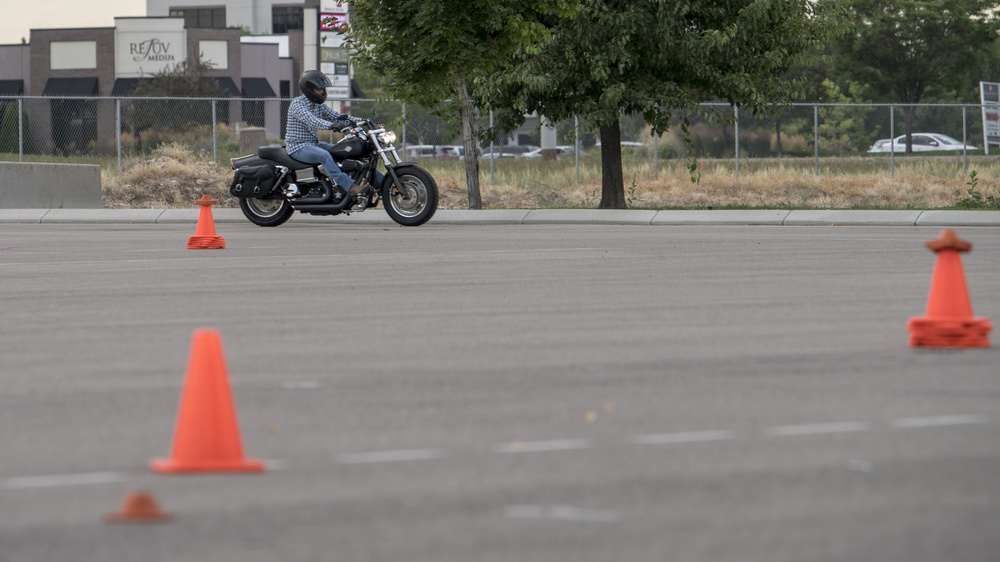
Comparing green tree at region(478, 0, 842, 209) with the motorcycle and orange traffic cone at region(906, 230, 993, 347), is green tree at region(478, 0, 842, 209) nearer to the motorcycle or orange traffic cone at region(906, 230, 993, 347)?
the motorcycle

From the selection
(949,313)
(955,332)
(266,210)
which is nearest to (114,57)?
(266,210)

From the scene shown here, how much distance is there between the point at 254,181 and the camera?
1914 cm

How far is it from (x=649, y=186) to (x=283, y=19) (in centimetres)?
7464

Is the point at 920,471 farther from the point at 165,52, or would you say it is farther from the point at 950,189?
the point at 165,52

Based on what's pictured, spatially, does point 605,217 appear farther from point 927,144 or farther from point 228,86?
point 228,86

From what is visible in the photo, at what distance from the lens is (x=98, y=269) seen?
13.4 metres

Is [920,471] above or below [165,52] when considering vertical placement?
below

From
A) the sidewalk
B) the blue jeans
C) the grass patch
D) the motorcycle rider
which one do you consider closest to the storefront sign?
the grass patch

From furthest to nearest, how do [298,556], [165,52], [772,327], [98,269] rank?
[165,52] < [98,269] < [772,327] < [298,556]

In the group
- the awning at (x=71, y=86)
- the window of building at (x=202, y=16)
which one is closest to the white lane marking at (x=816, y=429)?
the awning at (x=71, y=86)

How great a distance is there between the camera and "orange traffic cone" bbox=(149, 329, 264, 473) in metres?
5.23

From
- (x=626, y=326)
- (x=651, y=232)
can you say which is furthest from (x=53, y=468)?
(x=651, y=232)

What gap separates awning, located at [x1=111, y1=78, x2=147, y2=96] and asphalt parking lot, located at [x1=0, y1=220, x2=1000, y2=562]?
53.2 meters

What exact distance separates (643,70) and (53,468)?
19.9 meters
